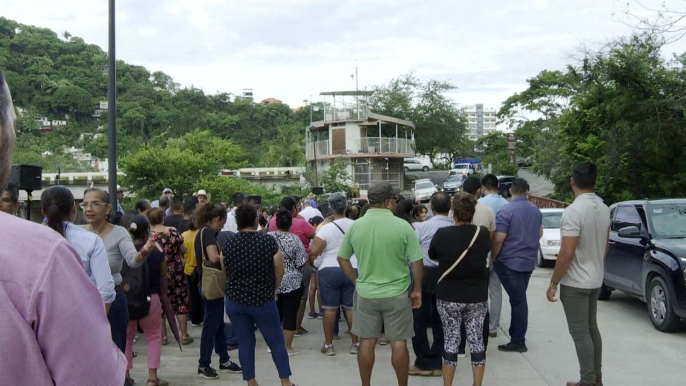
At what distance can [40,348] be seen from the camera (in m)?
1.31

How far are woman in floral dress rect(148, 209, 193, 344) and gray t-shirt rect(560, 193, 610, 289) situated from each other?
447 cm

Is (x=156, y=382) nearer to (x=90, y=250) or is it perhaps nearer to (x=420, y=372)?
(x=90, y=250)

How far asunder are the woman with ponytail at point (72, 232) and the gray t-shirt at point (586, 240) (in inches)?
158

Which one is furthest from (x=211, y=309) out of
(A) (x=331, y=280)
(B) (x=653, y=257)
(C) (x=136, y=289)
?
(B) (x=653, y=257)

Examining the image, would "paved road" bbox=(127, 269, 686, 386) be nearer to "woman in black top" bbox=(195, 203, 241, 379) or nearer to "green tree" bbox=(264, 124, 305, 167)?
"woman in black top" bbox=(195, 203, 241, 379)

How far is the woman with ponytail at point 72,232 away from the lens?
15.3ft

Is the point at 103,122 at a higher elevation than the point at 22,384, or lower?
higher

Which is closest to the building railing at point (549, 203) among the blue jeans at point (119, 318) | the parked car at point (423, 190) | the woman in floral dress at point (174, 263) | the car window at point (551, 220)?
the car window at point (551, 220)

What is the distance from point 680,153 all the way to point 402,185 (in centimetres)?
3549

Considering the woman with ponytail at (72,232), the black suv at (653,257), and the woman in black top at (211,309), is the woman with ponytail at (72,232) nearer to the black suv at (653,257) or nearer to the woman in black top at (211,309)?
the woman in black top at (211,309)

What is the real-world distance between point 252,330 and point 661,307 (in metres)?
5.75

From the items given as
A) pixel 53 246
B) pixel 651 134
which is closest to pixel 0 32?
pixel 651 134

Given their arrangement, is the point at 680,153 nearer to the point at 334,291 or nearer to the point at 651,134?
the point at 651,134

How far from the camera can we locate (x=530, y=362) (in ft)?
24.0
